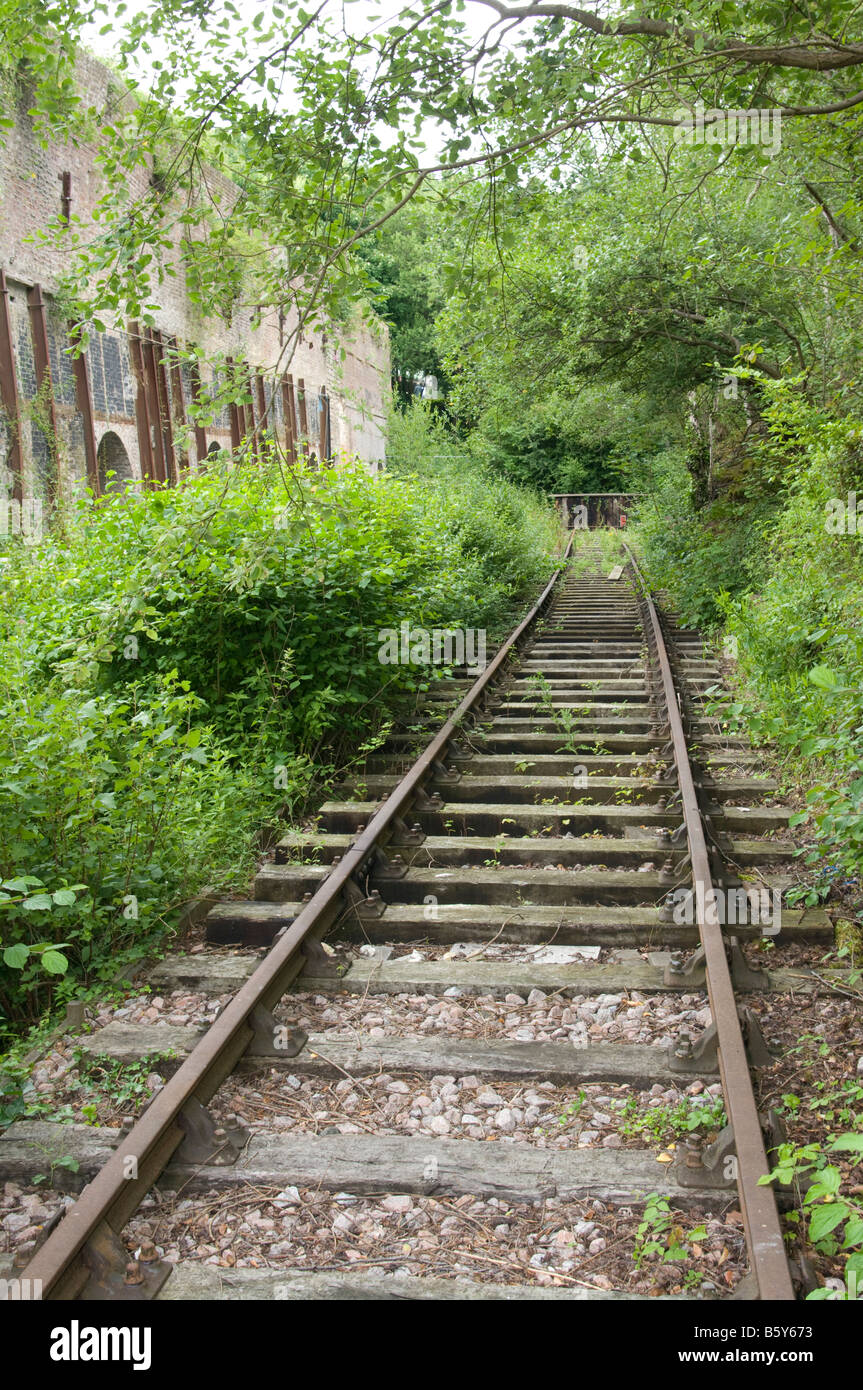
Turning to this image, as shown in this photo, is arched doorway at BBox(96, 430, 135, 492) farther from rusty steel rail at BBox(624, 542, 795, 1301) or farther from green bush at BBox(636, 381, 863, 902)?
rusty steel rail at BBox(624, 542, 795, 1301)

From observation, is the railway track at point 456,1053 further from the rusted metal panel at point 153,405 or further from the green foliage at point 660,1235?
the rusted metal panel at point 153,405

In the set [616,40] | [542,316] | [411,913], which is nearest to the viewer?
[411,913]

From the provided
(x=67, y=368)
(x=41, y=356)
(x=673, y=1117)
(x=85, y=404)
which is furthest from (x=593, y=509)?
(x=673, y=1117)

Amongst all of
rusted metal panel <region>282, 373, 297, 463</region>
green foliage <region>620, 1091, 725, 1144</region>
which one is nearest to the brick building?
rusted metal panel <region>282, 373, 297, 463</region>

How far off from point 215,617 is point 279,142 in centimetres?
289

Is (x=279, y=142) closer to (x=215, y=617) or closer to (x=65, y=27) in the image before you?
(x=65, y=27)

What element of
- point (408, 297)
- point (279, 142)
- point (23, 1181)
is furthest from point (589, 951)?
point (408, 297)

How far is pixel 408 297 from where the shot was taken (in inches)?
1976

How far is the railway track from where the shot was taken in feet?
8.34

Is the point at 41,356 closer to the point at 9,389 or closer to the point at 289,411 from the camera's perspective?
the point at 9,389

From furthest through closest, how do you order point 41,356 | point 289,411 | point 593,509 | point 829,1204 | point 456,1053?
point 593,509, point 289,411, point 41,356, point 456,1053, point 829,1204

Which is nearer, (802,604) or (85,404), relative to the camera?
(802,604)

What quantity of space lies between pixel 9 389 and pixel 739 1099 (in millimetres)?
12330

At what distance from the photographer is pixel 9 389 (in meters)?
12.4
